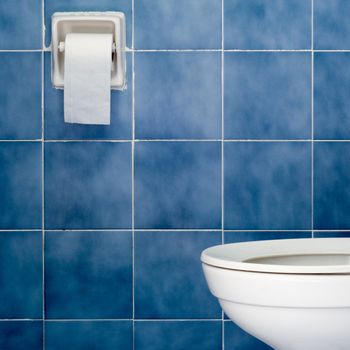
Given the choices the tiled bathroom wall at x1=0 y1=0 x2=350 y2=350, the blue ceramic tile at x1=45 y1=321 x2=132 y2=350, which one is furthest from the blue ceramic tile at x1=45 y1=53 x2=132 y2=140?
the blue ceramic tile at x1=45 y1=321 x2=132 y2=350

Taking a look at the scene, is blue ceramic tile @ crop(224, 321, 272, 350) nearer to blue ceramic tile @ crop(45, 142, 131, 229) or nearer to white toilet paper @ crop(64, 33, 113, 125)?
blue ceramic tile @ crop(45, 142, 131, 229)

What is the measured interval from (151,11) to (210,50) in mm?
205

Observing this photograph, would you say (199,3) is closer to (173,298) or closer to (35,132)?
(35,132)

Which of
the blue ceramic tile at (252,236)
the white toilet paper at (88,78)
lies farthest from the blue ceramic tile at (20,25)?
the blue ceramic tile at (252,236)

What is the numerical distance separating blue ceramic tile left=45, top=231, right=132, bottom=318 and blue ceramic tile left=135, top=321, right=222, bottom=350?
7 cm

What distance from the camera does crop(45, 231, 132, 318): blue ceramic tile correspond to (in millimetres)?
1543

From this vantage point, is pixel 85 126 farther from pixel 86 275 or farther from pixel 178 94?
pixel 86 275

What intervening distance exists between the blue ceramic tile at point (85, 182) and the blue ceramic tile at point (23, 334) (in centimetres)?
30

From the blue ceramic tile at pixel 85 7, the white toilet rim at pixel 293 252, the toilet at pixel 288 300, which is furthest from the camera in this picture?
the blue ceramic tile at pixel 85 7

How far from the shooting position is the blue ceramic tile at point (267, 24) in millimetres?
1533

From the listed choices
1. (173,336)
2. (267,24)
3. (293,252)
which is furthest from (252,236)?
(267,24)

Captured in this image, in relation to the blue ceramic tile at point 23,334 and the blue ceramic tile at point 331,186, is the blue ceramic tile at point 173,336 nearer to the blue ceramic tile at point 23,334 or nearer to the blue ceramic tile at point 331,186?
the blue ceramic tile at point 23,334

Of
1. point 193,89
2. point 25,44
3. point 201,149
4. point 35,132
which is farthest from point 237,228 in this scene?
point 25,44

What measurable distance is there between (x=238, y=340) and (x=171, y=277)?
0.89 ft
